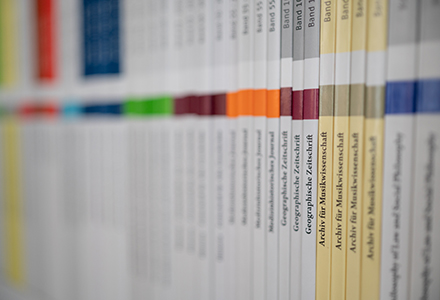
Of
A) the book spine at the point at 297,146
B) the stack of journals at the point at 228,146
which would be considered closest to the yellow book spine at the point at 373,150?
the stack of journals at the point at 228,146

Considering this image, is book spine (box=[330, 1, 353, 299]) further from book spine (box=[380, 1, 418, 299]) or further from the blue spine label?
the blue spine label

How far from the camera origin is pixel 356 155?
0.47 metres

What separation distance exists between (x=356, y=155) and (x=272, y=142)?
0.14m

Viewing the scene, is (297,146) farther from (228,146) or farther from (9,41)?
(9,41)

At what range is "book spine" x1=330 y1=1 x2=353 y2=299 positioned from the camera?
0.46 m

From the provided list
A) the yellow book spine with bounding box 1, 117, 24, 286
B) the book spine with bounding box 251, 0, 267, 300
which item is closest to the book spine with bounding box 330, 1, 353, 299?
the book spine with bounding box 251, 0, 267, 300

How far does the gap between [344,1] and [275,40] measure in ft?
0.40

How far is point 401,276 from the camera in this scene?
45cm

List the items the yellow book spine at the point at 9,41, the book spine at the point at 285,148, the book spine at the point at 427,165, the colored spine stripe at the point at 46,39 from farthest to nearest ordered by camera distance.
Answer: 1. the yellow book spine at the point at 9,41
2. the colored spine stripe at the point at 46,39
3. the book spine at the point at 285,148
4. the book spine at the point at 427,165

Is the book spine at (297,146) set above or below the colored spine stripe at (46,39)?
below

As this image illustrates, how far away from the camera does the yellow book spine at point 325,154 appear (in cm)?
48

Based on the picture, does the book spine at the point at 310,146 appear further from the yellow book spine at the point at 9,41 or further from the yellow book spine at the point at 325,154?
the yellow book spine at the point at 9,41

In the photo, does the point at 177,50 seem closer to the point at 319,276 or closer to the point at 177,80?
the point at 177,80

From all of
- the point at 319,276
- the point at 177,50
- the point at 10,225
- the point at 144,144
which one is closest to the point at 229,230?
the point at 319,276
